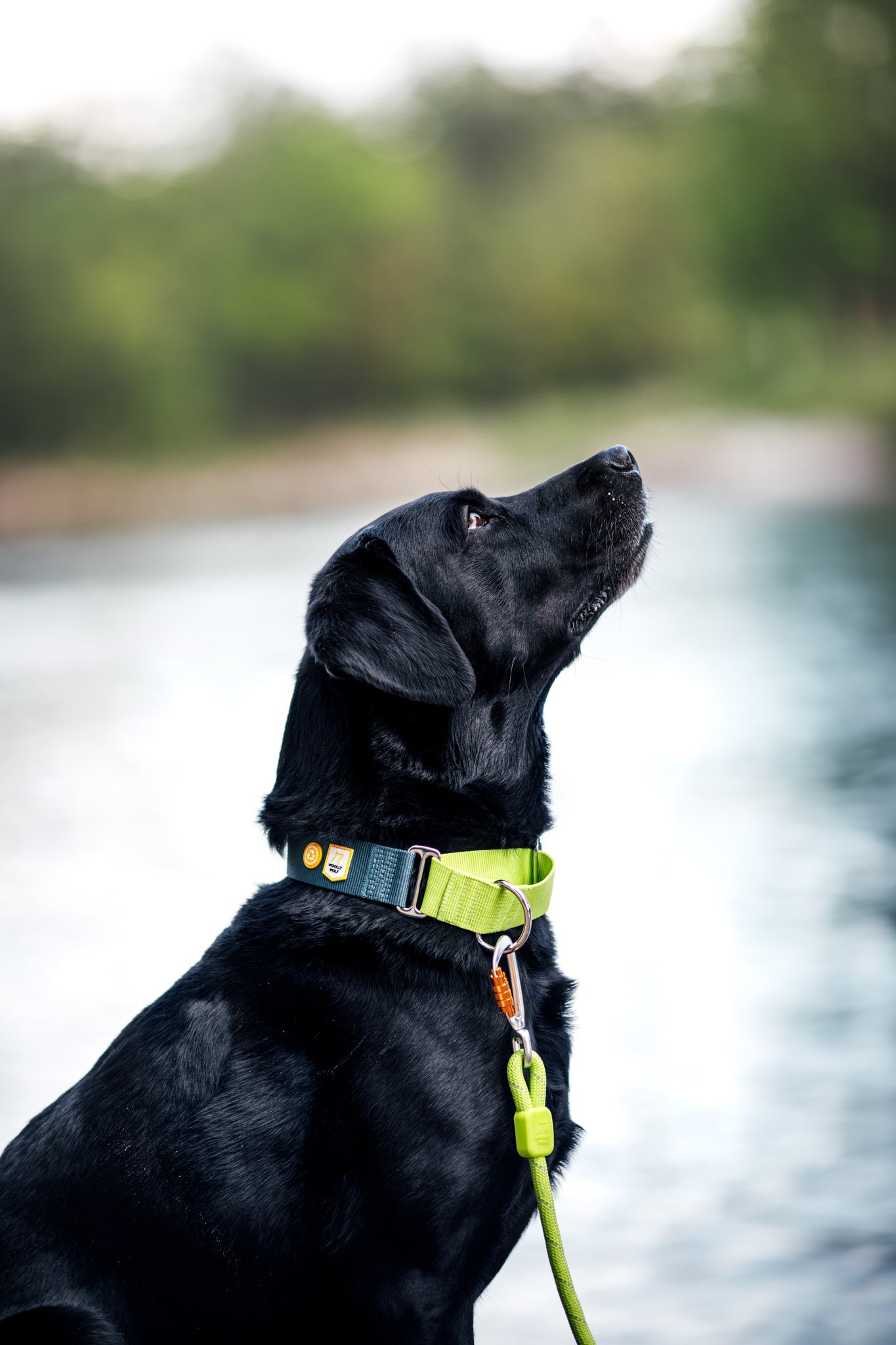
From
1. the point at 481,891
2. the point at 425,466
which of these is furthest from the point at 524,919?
the point at 425,466

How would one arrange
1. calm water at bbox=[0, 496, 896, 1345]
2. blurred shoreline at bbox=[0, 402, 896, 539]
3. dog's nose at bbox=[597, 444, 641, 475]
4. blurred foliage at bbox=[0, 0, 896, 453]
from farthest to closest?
blurred foliage at bbox=[0, 0, 896, 453] < blurred shoreline at bbox=[0, 402, 896, 539] < calm water at bbox=[0, 496, 896, 1345] < dog's nose at bbox=[597, 444, 641, 475]

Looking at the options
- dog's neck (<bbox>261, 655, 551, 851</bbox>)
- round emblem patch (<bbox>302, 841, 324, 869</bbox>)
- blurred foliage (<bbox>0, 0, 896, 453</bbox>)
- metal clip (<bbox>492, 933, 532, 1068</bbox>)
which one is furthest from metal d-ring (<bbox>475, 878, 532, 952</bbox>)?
blurred foliage (<bbox>0, 0, 896, 453</bbox>)

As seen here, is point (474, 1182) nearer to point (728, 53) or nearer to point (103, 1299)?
point (103, 1299)

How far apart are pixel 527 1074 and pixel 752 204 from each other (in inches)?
886

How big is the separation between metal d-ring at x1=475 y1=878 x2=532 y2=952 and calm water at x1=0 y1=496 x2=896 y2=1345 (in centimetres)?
99

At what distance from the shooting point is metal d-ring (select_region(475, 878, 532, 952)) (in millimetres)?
2025

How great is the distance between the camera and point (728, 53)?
22.4 meters

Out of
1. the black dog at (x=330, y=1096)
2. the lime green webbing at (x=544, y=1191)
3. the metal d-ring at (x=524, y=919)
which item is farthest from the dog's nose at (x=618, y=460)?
the lime green webbing at (x=544, y=1191)

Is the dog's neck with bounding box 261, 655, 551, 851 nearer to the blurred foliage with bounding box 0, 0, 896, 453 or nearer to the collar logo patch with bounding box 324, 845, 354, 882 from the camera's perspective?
the collar logo patch with bounding box 324, 845, 354, 882

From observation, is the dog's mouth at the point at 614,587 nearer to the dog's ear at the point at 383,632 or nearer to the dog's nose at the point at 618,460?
the dog's nose at the point at 618,460

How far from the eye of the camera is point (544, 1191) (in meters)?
1.93

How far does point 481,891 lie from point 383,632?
0.42 m

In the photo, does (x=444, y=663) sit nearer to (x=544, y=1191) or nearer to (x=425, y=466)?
(x=544, y=1191)

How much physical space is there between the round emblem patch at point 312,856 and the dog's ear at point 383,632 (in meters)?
0.26
